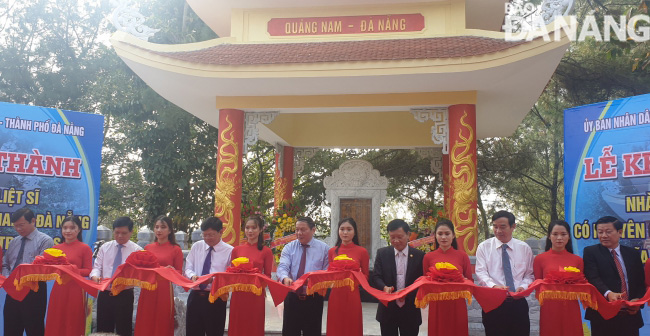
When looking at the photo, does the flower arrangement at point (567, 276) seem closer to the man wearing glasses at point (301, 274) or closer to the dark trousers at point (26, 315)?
the man wearing glasses at point (301, 274)

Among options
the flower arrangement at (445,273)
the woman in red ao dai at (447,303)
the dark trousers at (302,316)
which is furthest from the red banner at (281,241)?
the flower arrangement at (445,273)

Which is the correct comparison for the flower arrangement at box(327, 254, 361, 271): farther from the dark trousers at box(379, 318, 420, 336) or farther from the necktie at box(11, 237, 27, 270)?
the necktie at box(11, 237, 27, 270)

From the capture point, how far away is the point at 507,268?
4113mm

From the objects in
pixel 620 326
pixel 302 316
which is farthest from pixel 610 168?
pixel 302 316

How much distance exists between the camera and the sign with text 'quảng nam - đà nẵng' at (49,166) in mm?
5812

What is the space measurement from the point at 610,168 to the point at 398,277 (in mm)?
2939

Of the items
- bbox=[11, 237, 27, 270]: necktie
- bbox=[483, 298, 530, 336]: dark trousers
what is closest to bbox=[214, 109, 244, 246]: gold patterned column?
bbox=[11, 237, 27, 270]: necktie

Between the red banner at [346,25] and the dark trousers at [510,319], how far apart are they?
19.3 ft

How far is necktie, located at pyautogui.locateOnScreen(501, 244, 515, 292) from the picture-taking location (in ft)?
13.4

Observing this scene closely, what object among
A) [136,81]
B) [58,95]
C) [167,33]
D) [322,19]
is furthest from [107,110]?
[322,19]

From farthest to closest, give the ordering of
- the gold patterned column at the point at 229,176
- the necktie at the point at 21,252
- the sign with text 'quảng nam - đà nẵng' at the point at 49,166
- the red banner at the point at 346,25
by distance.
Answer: the red banner at the point at 346,25
the gold patterned column at the point at 229,176
the sign with text 'quảng nam - đà nẵng' at the point at 49,166
the necktie at the point at 21,252

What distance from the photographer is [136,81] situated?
42.9 ft

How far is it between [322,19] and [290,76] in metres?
2.08

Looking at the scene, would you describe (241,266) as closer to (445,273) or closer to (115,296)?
(115,296)
